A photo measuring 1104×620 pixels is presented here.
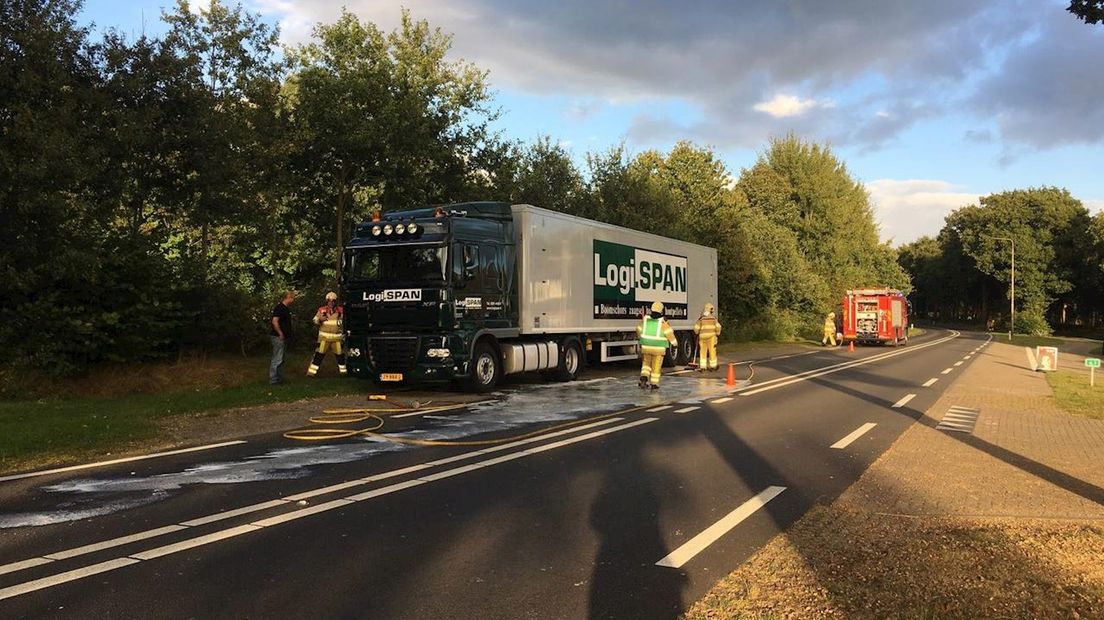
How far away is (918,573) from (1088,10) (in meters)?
6.97

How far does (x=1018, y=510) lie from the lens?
5.95 metres

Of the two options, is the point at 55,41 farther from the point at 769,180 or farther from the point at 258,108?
the point at 769,180

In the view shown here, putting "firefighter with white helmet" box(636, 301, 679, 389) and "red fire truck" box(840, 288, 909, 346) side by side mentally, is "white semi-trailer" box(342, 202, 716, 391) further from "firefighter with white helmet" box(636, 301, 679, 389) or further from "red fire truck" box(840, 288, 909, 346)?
"red fire truck" box(840, 288, 909, 346)

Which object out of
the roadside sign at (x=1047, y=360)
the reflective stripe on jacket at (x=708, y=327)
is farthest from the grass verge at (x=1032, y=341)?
the reflective stripe on jacket at (x=708, y=327)

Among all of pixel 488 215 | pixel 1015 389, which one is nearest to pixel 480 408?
pixel 488 215

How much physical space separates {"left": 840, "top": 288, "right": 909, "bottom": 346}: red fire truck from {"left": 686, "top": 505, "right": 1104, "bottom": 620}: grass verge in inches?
1379

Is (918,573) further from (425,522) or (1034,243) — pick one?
(1034,243)

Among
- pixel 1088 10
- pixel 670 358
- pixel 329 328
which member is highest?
pixel 1088 10

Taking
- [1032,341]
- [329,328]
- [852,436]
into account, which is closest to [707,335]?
[329,328]

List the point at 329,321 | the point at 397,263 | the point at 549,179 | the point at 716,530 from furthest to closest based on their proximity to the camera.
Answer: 1. the point at 549,179
2. the point at 329,321
3. the point at 397,263
4. the point at 716,530

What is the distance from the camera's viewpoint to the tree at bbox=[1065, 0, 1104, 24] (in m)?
7.95

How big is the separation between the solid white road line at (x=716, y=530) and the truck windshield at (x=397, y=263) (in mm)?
8483

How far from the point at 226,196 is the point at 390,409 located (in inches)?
286

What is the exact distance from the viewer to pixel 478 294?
14.3m
